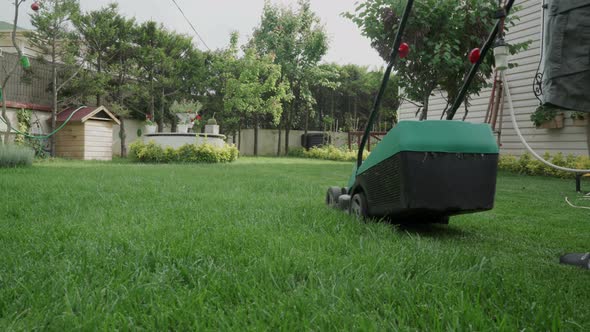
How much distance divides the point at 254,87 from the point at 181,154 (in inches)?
248

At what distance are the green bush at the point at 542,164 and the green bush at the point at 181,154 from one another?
715 cm

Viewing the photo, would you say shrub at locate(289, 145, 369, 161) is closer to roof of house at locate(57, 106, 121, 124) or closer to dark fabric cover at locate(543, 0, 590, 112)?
roof of house at locate(57, 106, 121, 124)

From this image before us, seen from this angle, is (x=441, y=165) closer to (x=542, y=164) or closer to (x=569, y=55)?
(x=569, y=55)

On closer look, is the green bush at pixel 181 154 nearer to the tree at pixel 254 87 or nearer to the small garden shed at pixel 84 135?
the small garden shed at pixel 84 135

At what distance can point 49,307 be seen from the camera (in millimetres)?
1237

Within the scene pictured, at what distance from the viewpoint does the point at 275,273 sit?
5.05 ft

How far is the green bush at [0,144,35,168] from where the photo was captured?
6.98 metres

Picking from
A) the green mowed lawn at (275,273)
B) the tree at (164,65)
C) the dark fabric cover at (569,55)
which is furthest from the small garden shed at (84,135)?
the dark fabric cover at (569,55)

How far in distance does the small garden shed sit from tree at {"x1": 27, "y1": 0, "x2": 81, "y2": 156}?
0.41m

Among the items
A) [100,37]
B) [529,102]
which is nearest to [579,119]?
[529,102]

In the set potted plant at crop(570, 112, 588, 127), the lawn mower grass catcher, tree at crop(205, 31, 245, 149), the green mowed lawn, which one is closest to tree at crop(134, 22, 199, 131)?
tree at crop(205, 31, 245, 149)

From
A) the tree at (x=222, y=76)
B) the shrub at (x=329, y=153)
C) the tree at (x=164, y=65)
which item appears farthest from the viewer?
the tree at (x=222, y=76)

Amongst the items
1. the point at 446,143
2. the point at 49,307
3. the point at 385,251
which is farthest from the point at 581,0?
the point at 49,307

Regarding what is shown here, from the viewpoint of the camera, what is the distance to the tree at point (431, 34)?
593 cm
